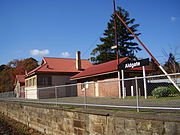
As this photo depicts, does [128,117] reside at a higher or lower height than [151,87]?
lower

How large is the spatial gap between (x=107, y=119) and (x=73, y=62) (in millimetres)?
30833

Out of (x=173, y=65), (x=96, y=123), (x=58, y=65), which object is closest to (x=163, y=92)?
(x=96, y=123)

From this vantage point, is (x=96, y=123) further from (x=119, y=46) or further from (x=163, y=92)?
(x=119, y=46)

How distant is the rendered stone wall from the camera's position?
195 inches

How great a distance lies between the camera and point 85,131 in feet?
25.1

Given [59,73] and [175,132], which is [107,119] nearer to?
[175,132]

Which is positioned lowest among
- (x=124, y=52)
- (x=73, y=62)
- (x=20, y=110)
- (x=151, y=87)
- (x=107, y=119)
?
(x=20, y=110)

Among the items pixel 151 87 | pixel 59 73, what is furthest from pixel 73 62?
pixel 151 87

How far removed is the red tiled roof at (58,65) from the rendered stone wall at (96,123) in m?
18.3

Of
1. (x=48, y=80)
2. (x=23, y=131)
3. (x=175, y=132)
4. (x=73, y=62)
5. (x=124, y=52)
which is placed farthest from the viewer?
(x=124, y=52)

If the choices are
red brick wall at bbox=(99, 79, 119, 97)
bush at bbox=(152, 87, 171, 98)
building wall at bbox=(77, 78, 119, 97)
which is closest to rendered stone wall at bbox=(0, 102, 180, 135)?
building wall at bbox=(77, 78, 119, 97)

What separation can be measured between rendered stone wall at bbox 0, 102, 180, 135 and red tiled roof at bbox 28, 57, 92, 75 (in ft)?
60.2

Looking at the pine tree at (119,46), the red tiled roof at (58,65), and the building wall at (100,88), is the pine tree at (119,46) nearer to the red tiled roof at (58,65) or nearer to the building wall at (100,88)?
the red tiled roof at (58,65)

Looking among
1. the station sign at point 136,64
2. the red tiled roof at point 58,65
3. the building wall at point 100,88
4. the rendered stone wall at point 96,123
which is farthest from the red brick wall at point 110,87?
the red tiled roof at point 58,65
